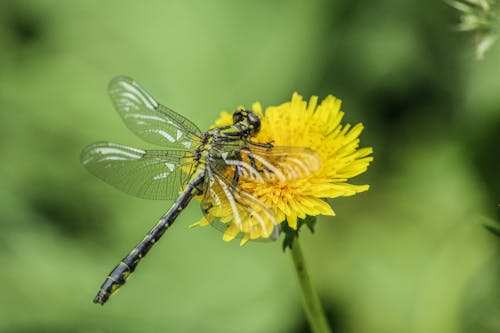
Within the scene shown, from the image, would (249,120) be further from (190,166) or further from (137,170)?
(137,170)

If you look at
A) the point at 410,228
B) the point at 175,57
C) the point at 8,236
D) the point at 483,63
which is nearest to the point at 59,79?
the point at 175,57

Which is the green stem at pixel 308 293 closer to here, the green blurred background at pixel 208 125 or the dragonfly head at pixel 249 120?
the dragonfly head at pixel 249 120

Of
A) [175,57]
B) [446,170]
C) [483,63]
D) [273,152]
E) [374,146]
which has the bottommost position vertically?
[273,152]

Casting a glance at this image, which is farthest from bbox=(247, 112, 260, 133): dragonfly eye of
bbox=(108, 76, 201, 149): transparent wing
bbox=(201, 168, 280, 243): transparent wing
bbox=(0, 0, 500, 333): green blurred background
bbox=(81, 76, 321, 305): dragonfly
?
bbox=(0, 0, 500, 333): green blurred background

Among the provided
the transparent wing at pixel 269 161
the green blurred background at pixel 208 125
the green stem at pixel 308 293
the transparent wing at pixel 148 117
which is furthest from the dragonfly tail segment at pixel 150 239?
the green blurred background at pixel 208 125

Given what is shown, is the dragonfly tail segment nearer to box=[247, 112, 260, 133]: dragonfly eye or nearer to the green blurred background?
box=[247, 112, 260, 133]: dragonfly eye

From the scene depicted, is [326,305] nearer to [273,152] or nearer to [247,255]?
[247,255]
